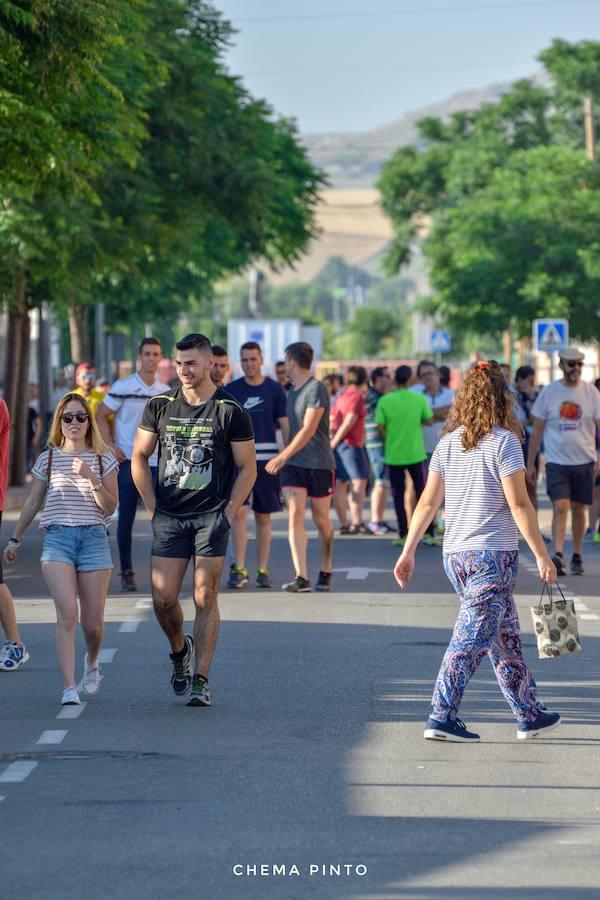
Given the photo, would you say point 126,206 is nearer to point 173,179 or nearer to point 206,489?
point 173,179

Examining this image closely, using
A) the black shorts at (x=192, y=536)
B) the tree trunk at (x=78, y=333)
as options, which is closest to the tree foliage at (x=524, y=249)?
the tree trunk at (x=78, y=333)

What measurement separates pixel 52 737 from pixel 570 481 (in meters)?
8.45

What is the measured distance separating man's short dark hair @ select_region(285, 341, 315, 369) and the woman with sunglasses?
4.44 m

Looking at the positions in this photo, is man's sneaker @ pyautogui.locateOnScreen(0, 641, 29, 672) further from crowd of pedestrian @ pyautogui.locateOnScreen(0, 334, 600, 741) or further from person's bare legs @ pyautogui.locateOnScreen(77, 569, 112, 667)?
person's bare legs @ pyautogui.locateOnScreen(77, 569, 112, 667)

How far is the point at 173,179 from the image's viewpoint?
3052 cm

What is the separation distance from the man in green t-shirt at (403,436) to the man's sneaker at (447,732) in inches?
410

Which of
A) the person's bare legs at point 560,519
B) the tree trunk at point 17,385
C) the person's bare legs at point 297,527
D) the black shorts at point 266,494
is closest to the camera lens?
the person's bare legs at point 297,527

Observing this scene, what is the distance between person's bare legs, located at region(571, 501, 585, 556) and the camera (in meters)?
16.4

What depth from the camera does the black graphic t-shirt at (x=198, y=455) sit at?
31.1ft

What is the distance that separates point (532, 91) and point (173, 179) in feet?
128

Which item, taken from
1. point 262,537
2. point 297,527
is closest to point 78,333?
point 262,537

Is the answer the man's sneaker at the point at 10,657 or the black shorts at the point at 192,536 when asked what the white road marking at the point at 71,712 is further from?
the man's sneaker at the point at 10,657

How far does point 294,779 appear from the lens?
7637 millimetres

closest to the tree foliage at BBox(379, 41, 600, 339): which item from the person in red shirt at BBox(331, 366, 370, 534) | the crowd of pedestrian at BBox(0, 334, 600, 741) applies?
the person in red shirt at BBox(331, 366, 370, 534)
